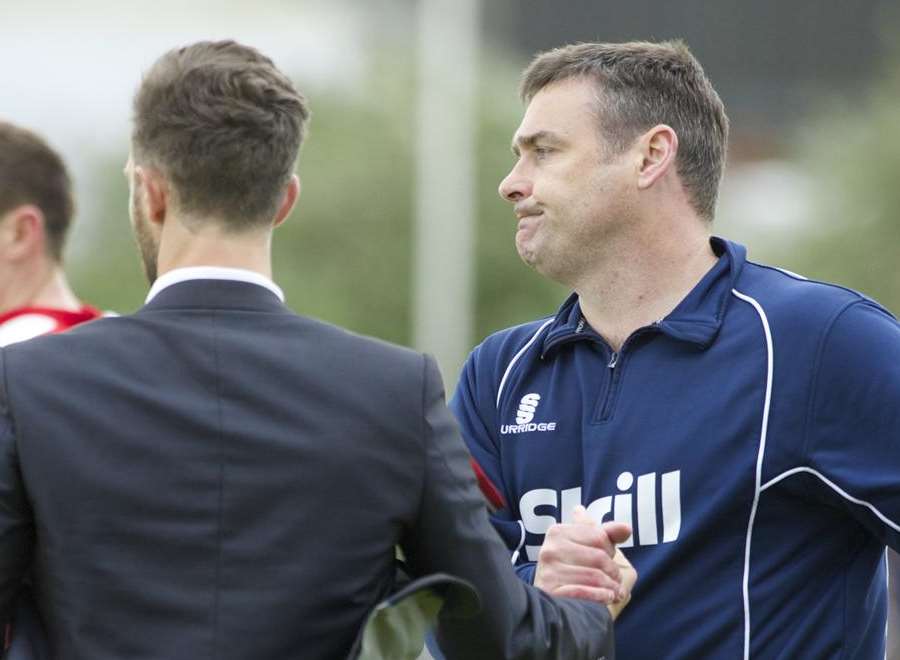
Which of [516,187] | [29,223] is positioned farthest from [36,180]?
[516,187]

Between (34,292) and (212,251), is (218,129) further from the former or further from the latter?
(34,292)

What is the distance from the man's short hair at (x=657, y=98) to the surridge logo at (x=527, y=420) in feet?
1.98

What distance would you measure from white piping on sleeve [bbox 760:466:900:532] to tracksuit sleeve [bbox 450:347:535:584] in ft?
1.85

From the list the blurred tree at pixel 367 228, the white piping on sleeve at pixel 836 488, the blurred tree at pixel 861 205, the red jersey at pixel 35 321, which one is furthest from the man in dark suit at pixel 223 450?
the blurred tree at pixel 367 228

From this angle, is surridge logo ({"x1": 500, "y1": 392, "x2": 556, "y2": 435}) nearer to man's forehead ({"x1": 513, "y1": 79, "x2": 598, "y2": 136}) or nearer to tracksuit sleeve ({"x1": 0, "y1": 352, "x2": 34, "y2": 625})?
man's forehead ({"x1": 513, "y1": 79, "x2": 598, "y2": 136})

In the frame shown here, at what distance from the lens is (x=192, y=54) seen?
3.04 m

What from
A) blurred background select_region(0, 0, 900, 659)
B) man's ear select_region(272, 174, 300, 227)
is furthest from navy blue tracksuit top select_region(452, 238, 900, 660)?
blurred background select_region(0, 0, 900, 659)

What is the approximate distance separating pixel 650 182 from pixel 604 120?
0.62ft

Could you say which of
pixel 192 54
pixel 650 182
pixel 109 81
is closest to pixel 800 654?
pixel 650 182

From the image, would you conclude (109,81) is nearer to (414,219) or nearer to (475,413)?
(414,219)

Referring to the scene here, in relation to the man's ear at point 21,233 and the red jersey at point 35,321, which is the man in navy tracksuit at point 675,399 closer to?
the red jersey at point 35,321

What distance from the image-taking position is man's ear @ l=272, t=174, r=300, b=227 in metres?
3.11

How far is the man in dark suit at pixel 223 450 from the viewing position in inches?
114

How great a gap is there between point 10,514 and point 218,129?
749 millimetres
